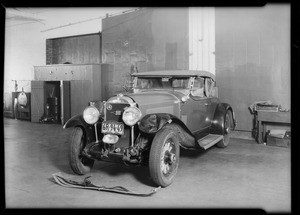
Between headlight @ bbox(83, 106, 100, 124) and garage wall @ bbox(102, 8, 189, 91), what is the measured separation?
3.73m

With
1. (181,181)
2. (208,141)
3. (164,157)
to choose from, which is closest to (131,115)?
(164,157)

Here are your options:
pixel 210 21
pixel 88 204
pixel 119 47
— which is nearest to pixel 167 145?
pixel 88 204

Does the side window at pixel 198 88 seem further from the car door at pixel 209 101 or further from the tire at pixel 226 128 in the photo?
the tire at pixel 226 128

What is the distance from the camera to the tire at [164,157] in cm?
345

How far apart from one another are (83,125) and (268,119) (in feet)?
12.8

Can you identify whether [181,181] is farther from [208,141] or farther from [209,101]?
[209,101]

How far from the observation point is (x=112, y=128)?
3705mm

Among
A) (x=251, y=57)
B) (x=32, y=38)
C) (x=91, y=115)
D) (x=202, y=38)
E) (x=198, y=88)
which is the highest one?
(x=32, y=38)

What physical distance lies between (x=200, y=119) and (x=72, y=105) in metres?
5.48

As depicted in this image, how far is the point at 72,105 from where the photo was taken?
31.0 feet

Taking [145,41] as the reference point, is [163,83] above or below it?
below

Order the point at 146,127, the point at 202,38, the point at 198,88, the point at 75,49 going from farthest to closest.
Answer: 1. the point at 75,49
2. the point at 202,38
3. the point at 198,88
4. the point at 146,127

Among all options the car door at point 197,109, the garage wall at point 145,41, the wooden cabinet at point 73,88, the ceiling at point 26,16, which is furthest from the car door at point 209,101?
the ceiling at point 26,16

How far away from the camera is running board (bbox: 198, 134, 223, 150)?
4500 millimetres
